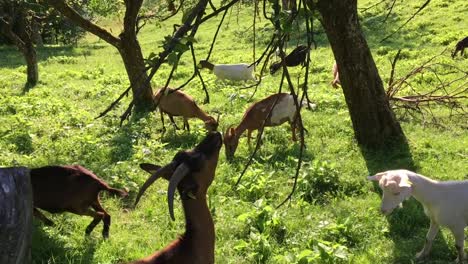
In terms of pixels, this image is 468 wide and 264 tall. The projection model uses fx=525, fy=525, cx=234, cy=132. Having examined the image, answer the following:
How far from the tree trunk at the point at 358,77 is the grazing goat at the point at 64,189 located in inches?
153

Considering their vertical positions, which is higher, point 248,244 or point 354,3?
point 354,3

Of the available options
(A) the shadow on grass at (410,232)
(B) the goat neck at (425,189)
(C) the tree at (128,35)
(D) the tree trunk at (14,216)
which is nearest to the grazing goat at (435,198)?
(B) the goat neck at (425,189)

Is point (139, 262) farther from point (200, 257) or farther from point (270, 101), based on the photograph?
point (270, 101)

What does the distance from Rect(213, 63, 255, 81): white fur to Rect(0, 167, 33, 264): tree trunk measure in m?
12.7

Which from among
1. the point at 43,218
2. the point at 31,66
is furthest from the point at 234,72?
the point at 43,218

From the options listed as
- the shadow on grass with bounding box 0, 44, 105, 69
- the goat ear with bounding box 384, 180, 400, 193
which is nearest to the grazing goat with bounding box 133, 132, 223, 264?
the goat ear with bounding box 384, 180, 400, 193

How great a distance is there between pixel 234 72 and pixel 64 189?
9815mm

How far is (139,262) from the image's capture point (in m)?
3.72

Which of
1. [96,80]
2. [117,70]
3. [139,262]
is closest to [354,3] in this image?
[139,262]

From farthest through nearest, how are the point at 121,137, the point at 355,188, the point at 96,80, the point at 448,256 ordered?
the point at 96,80 → the point at 121,137 → the point at 355,188 → the point at 448,256

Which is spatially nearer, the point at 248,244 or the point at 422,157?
the point at 248,244

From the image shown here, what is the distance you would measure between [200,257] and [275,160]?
428 cm

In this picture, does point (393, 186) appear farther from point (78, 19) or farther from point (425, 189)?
point (78, 19)

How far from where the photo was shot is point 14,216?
235cm
